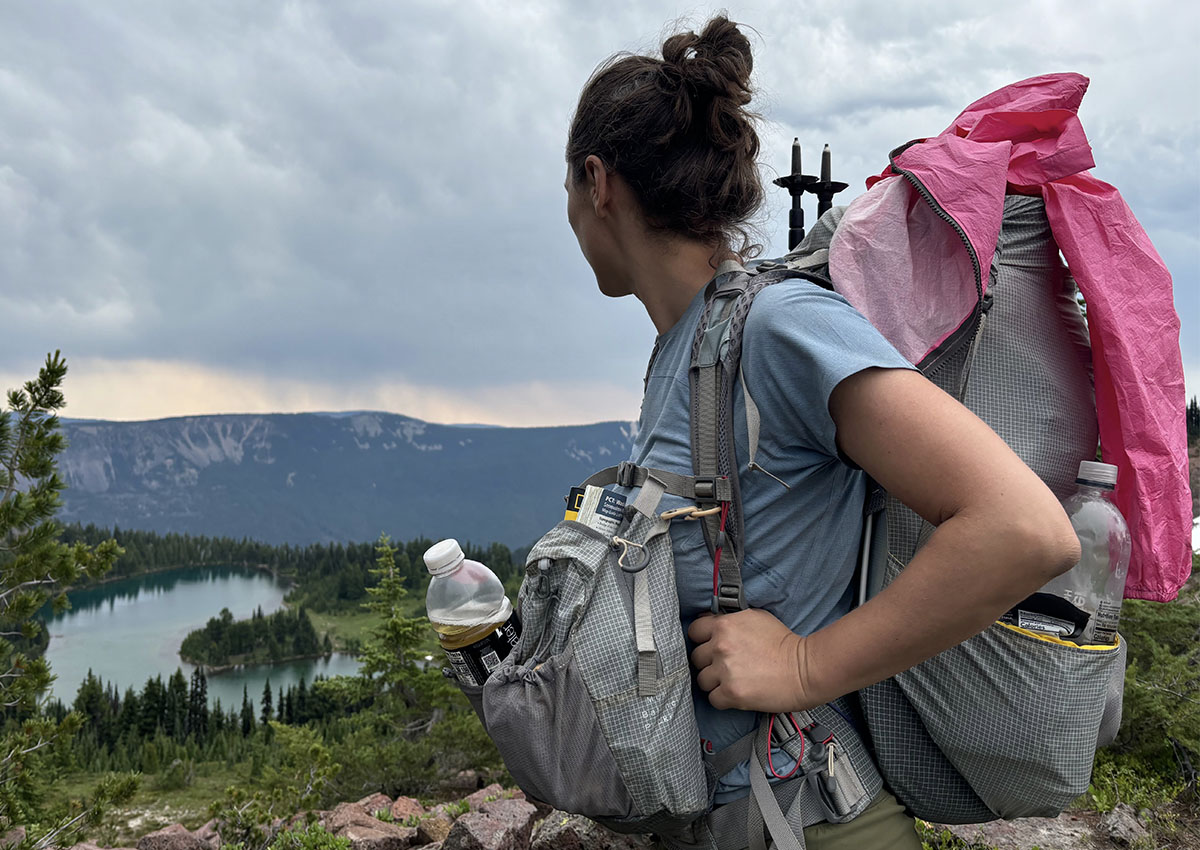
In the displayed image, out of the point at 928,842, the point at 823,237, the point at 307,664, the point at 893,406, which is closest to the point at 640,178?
the point at 823,237

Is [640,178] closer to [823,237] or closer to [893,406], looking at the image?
[823,237]

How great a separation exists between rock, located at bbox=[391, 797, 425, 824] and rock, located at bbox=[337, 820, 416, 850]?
98 cm

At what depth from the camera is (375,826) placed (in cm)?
653

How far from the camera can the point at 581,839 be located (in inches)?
181

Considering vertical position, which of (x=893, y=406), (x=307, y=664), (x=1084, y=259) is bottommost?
(x=307, y=664)

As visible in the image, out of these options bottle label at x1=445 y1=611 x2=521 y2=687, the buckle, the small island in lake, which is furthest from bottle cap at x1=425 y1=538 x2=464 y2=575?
the small island in lake

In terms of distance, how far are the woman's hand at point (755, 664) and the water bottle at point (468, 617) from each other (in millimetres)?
565

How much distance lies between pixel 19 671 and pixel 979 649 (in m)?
5.91

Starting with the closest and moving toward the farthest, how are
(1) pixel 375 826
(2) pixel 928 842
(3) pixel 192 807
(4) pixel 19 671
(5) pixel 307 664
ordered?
(2) pixel 928 842
(4) pixel 19 671
(1) pixel 375 826
(3) pixel 192 807
(5) pixel 307 664

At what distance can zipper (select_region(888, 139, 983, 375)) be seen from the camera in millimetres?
1656

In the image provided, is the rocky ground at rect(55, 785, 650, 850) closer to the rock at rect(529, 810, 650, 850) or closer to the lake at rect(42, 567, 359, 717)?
the rock at rect(529, 810, 650, 850)

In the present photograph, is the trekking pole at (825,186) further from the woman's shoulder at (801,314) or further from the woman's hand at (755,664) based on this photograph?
the woman's hand at (755,664)

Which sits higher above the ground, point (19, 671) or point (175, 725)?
point (19, 671)

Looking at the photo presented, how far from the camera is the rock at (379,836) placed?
18.5ft
